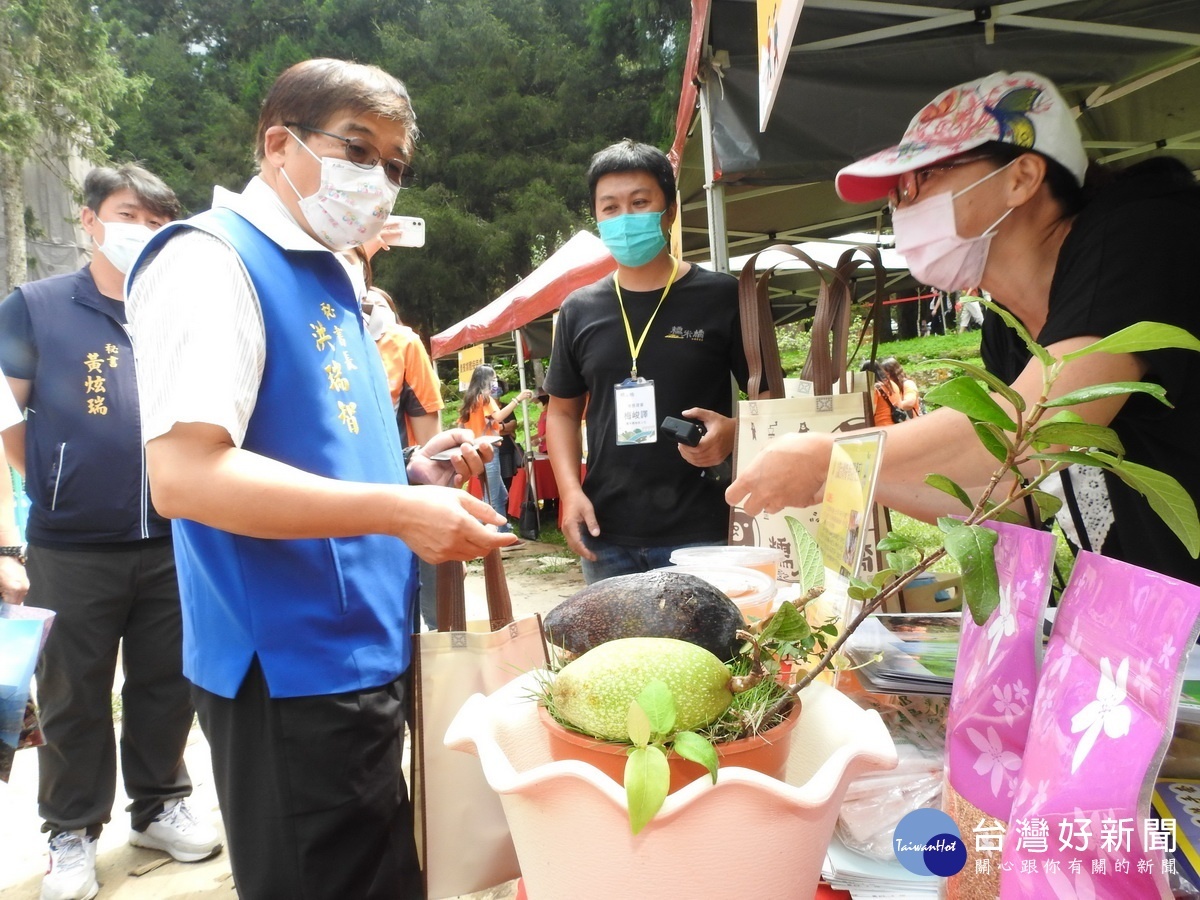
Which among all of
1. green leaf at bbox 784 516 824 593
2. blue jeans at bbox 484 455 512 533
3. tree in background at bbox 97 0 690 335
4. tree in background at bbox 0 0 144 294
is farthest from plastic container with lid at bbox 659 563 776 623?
tree in background at bbox 97 0 690 335

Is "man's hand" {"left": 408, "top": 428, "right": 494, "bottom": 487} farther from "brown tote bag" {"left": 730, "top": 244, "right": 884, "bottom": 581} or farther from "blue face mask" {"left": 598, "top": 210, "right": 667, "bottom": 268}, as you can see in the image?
"blue face mask" {"left": 598, "top": 210, "right": 667, "bottom": 268}

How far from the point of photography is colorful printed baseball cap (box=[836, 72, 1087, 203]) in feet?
4.49

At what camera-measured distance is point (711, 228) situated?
11.6 ft

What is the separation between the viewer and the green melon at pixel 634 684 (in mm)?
617

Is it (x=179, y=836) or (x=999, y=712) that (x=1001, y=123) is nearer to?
→ (x=999, y=712)

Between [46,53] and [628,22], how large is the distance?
1431 cm

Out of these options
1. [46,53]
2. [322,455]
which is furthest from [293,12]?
[322,455]

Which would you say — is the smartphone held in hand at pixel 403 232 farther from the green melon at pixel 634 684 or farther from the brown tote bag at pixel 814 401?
the green melon at pixel 634 684

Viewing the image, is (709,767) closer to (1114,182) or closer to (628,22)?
(1114,182)

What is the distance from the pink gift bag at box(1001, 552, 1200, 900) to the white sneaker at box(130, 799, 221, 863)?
10.2ft

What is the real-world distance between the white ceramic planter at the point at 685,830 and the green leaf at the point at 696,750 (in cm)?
2

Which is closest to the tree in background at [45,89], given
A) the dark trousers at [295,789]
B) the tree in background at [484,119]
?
the tree in background at [484,119]

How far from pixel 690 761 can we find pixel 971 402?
355 millimetres

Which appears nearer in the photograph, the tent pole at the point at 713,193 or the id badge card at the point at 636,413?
the id badge card at the point at 636,413
